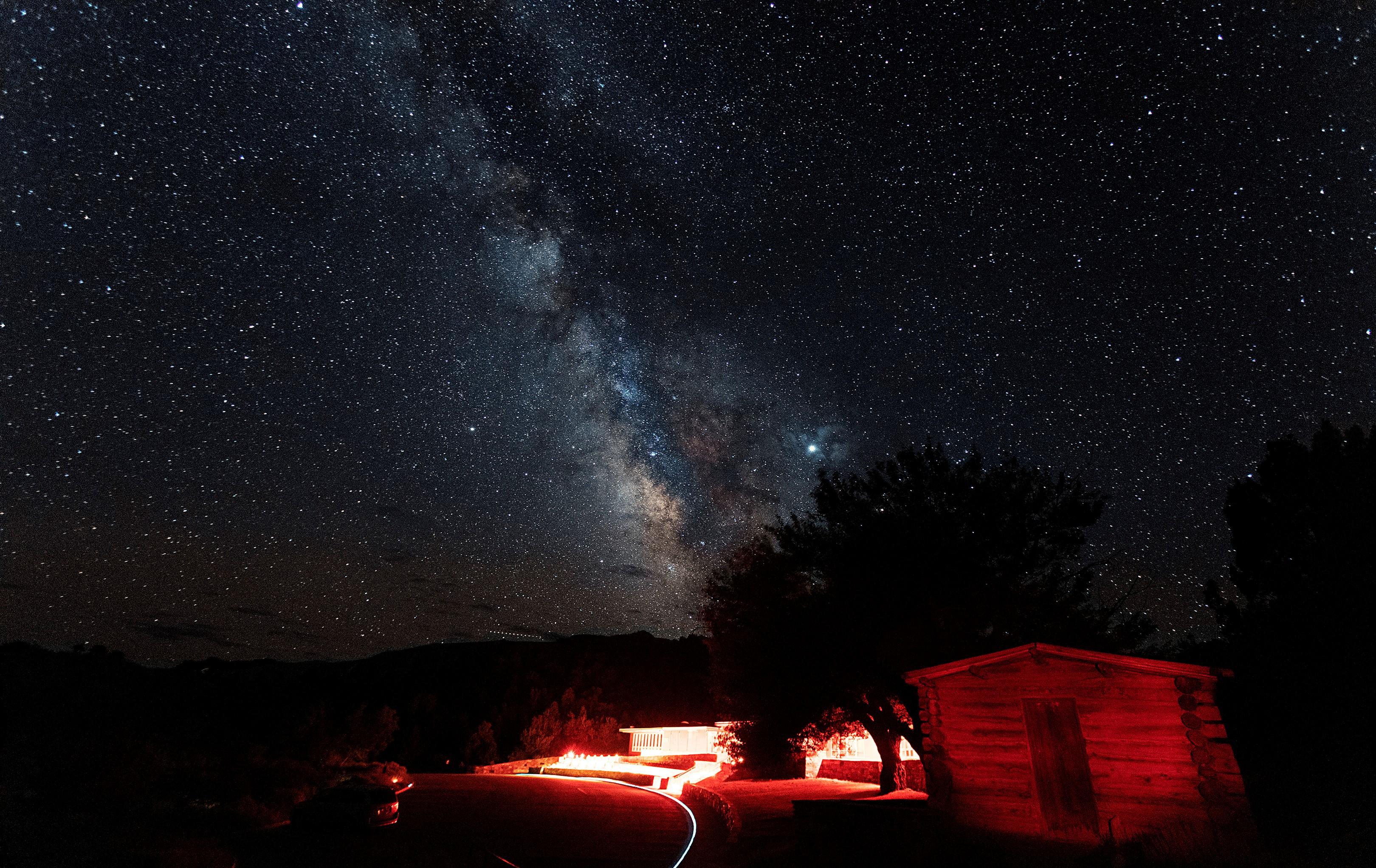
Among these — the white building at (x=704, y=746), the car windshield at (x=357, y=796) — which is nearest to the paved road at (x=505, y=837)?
the car windshield at (x=357, y=796)

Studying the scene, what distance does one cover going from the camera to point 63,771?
58.0 ft

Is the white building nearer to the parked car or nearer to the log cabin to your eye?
the log cabin

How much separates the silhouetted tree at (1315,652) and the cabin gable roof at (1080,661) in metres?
3.95

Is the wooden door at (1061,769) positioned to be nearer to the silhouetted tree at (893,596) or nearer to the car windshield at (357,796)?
the silhouetted tree at (893,596)

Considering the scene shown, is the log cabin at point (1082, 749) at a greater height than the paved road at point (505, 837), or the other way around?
the log cabin at point (1082, 749)

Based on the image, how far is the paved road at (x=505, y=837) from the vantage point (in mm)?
11688

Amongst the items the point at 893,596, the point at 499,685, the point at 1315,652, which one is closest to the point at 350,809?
the point at 893,596

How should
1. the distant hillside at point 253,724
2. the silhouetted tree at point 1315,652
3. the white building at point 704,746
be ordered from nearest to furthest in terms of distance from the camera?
the silhouetted tree at point 1315,652 < the distant hillside at point 253,724 < the white building at point 704,746

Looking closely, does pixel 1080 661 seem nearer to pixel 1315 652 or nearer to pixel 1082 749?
pixel 1082 749

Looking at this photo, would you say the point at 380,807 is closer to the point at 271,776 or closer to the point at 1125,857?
the point at 271,776

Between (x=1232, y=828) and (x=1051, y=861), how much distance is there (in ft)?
9.99

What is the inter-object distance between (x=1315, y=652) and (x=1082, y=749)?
10.1 metres

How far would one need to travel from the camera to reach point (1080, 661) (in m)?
11.8

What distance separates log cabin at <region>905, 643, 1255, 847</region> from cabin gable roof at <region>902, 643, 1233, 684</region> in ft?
0.09
